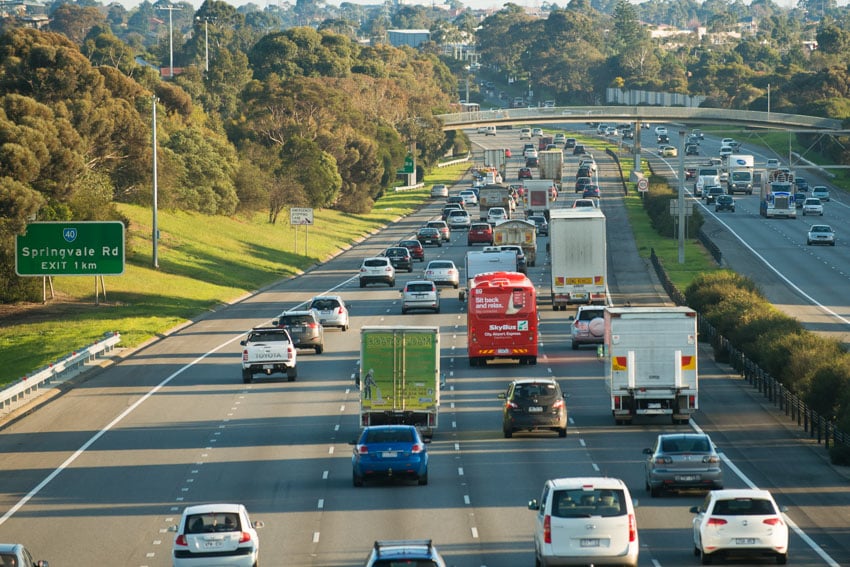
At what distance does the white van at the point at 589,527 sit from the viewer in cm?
2317

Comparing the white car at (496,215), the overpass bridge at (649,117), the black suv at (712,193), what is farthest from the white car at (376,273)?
the overpass bridge at (649,117)

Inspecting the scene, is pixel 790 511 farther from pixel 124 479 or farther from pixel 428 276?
pixel 428 276

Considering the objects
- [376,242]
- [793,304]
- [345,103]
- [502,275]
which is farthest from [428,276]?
A: [345,103]

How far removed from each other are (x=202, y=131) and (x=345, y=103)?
34051 mm

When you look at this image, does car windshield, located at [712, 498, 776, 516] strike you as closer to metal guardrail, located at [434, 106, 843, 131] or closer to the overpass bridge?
the overpass bridge

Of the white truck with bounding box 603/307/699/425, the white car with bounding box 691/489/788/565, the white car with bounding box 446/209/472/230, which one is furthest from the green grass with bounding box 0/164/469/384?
the white car with bounding box 691/489/788/565

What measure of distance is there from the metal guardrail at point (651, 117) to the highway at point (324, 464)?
366ft

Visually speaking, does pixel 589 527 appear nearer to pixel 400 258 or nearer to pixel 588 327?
pixel 588 327

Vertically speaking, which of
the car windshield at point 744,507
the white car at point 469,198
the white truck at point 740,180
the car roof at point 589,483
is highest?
the white truck at point 740,180

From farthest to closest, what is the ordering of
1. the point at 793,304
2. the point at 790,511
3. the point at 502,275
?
the point at 793,304 → the point at 502,275 → the point at 790,511

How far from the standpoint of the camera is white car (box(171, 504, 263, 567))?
23391 millimetres

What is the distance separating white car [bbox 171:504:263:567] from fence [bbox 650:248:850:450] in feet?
55.7

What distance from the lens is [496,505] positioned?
30.4 meters

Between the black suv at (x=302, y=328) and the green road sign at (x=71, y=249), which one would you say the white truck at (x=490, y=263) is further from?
the green road sign at (x=71, y=249)
